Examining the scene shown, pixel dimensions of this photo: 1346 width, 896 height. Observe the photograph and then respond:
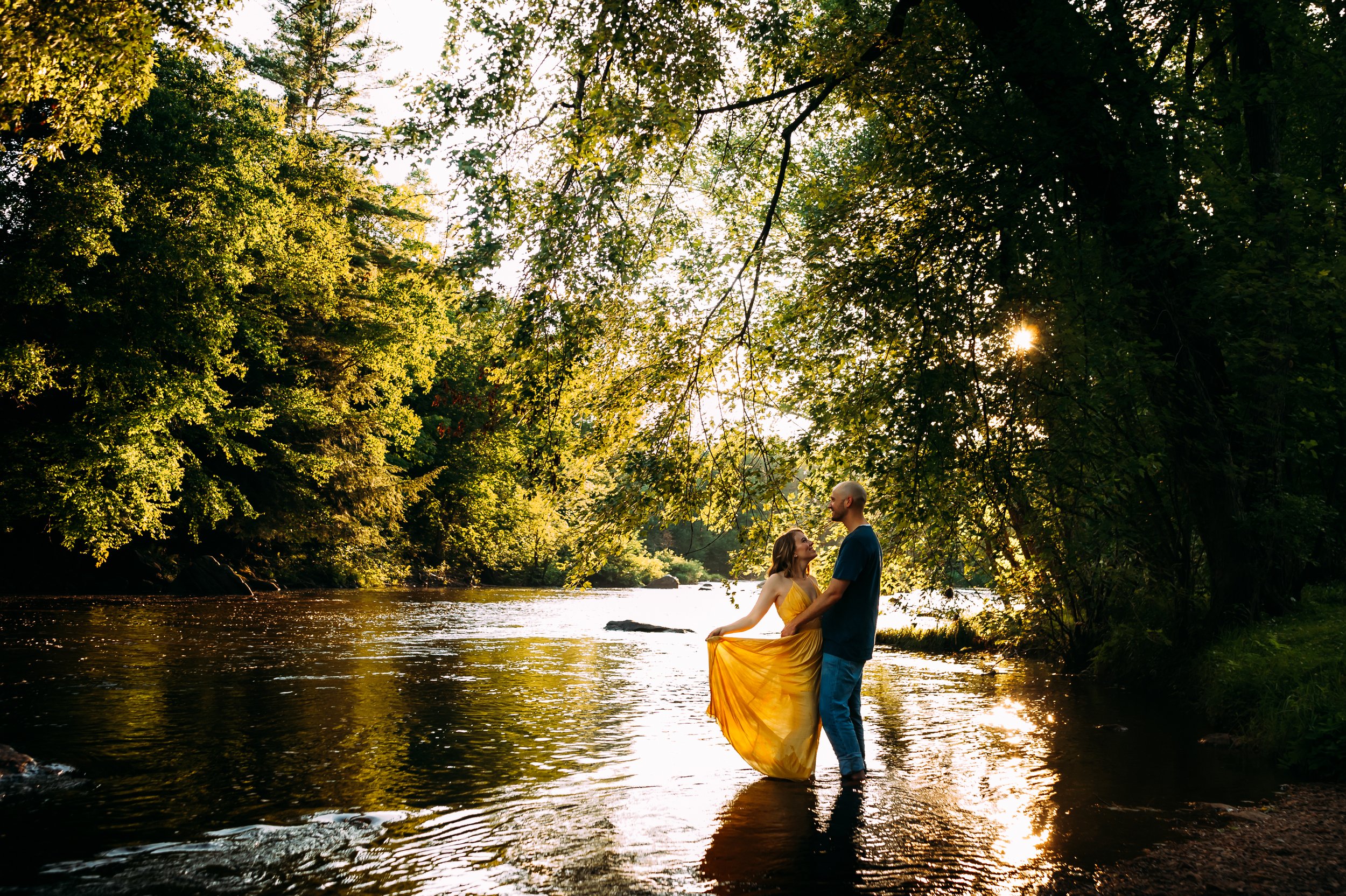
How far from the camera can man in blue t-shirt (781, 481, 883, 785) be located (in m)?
6.81

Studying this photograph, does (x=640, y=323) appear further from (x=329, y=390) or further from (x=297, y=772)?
(x=329, y=390)

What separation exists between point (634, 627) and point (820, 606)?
718 inches

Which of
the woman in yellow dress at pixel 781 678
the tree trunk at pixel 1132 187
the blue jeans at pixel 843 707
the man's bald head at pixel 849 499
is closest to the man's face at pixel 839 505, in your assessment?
the man's bald head at pixel 849 499

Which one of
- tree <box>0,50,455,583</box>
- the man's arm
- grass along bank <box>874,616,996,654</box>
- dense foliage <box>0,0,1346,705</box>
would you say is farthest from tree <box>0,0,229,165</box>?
grass along bank <box>874,616,996,654</box>

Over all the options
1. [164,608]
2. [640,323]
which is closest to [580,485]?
[640,323]

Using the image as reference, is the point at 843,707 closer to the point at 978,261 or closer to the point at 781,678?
the point at 781,678

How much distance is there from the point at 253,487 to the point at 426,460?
8376mm

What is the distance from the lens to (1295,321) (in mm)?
9328

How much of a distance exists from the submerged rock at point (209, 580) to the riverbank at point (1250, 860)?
2917 cm

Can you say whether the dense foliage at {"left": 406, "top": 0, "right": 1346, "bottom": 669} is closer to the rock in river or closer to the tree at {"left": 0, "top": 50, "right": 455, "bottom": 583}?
the tree at {"left": 0, "top": 50, "right": 455, "bottom": 583}

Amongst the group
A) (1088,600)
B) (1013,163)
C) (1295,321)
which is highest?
(1013,163)

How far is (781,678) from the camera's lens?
281 inches

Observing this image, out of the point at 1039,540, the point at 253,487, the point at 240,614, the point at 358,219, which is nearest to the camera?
the point at 1039,540

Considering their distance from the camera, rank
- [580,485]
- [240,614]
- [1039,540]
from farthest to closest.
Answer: [240,614] → [1039,540] → [580,485]
